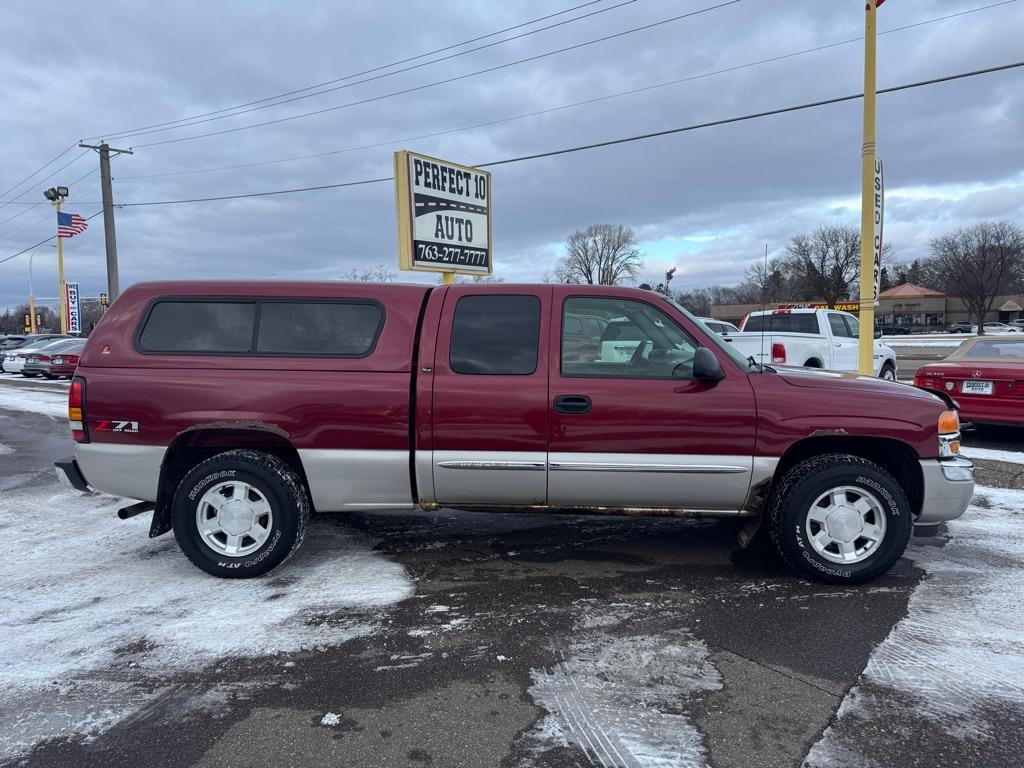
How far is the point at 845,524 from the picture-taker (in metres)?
4.12

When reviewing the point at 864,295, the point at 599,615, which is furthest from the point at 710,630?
the point at 864,295

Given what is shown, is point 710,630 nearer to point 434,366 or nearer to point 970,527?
point 434,366

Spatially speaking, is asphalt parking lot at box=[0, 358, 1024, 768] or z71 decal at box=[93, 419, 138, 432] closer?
asphalt parking lot at box=[0, 358, 1024, 768]

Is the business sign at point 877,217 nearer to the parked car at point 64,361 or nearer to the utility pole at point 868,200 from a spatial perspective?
the utility pole at point 868,200

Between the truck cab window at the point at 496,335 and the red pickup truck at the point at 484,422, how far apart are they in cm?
1

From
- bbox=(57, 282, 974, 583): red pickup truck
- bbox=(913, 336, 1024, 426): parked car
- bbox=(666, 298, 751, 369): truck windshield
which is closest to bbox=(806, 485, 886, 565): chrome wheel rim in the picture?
bbox=(57, 282, 974, 583): red pickup truck

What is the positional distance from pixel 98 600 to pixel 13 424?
10.2m

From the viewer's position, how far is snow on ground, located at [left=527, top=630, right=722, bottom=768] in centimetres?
260

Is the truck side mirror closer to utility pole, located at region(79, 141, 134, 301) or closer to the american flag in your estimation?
utility pole, located at region(79, 141, 134, 301)

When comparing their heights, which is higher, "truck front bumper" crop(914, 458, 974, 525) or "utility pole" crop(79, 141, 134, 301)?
"utility pole" crop(79, 141, 134, 301)

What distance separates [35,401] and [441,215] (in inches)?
438

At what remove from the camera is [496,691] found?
301 centimetres

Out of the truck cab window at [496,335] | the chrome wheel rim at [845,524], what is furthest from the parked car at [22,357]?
the chrome wheel rim at [845,524]

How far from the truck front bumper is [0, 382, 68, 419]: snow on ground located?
14.2 meters
